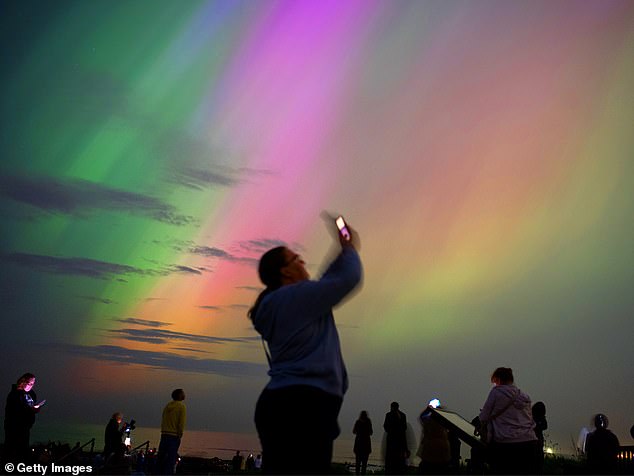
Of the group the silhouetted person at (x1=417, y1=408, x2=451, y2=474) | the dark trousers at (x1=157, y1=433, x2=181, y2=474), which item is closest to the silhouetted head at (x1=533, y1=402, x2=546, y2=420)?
the silhouetted person at (x1=417, y1=408, x2=451, y2=474)

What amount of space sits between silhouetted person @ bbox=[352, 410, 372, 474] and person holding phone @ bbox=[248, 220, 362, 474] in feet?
45.6

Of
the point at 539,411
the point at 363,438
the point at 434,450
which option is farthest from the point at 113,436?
the point at 539,411

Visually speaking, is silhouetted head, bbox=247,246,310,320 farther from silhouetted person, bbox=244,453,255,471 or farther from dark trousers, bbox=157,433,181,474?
silhouetted person, bbox=244,453,255,471

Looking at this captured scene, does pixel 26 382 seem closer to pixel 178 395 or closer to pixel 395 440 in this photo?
pixel 178 395

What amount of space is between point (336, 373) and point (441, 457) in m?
8.43

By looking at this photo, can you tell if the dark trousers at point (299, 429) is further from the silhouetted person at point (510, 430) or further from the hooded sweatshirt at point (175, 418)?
the hooded sweatshirt at point (175, 418)

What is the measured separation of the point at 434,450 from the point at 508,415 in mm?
3694

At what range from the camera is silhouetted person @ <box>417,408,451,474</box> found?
11.0 metres

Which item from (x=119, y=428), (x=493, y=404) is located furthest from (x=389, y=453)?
(x=493, y=404)

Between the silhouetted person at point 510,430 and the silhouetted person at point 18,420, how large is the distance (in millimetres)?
7416

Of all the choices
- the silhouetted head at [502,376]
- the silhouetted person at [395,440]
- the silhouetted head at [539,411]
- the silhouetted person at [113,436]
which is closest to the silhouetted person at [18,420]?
the silhouetted person at [113,436]

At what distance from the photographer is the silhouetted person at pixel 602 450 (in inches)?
429

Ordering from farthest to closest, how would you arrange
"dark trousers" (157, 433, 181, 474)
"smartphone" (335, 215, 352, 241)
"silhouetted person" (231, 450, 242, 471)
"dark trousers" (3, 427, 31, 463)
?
"silhouetted person" (231, 450, 242, 471), "dark trousers" (157, 433, 181, 474), "dark trousers" (3, 427, 31, 463), "smartphone" (335, 215, 352, 241)

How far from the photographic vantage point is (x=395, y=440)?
47.8ft
